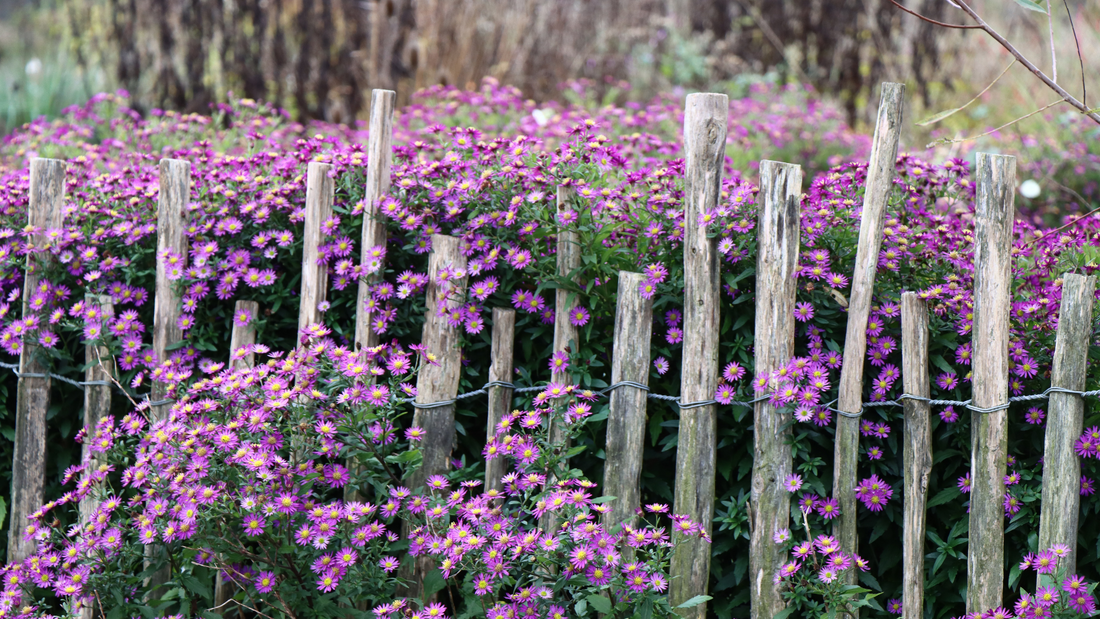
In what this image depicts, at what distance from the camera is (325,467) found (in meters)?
2.24

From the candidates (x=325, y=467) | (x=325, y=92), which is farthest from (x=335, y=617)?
(x=325, y=92)

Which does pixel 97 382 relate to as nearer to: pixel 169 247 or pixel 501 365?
pixel 169 247

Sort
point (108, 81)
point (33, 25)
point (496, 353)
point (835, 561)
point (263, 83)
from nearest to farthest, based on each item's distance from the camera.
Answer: point (835, 561) → point (496, 353) → point (263, 83) → point (108, 81) → point (33, 25)

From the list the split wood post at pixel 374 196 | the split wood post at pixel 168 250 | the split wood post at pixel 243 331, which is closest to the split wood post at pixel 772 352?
the split wood post at pixel 374 196

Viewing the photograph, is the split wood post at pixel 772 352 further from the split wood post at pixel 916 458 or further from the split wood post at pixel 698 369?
the split wood post at pixel 916 458

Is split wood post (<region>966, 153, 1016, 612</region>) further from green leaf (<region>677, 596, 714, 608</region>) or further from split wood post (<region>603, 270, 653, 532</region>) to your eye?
split wood post (<region>603, 270, 653, 532</region>)

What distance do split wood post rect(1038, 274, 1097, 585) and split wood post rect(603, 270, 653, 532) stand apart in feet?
2.95

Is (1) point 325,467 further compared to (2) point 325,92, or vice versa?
(2) point 325,92

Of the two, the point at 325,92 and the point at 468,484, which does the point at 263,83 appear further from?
the point at 468,484

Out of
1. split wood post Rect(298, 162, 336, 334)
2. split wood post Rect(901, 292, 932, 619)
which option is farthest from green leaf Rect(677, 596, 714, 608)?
split wood post Rect(298, 162, 336, 334)

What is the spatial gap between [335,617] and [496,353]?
0.76 meters

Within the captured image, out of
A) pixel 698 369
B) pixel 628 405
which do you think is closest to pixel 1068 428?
pixel 698 369

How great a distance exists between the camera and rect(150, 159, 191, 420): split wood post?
264 centimetres

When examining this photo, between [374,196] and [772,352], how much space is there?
3.74ft
